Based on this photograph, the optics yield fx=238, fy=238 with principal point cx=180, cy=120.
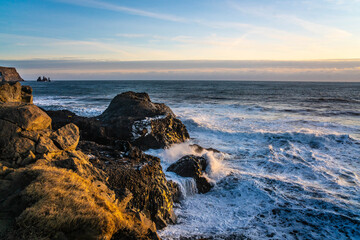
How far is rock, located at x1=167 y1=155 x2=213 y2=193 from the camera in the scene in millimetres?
9666

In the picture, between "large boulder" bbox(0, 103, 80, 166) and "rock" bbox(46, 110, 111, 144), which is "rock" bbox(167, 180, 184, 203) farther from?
"rock" bbox(46, 110, 111, 144)

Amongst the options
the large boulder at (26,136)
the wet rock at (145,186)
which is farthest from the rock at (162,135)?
the large boulder at (26,136)

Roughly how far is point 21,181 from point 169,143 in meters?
8.42

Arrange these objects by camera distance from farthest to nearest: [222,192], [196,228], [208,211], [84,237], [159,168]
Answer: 1. [222,192]
2. [159,168]
3. [208,211]
4. [196,228]
5. [84,237]

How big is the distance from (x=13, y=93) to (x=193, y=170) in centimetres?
806

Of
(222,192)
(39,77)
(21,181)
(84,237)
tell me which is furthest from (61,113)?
(39,77)

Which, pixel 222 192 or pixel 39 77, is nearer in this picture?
pixel 222 192

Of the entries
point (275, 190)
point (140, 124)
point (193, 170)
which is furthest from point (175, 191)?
point (140, 124)

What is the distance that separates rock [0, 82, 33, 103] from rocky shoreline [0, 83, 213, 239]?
4cm

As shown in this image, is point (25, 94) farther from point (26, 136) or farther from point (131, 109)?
point (131, 109)

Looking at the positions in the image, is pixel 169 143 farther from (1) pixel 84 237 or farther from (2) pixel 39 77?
(2) pixel 39 77

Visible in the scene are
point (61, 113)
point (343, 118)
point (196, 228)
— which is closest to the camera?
point (196, 228)

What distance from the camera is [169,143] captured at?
13.3 m

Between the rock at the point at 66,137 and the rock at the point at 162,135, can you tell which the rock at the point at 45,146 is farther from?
the rock at the point at 162,135
